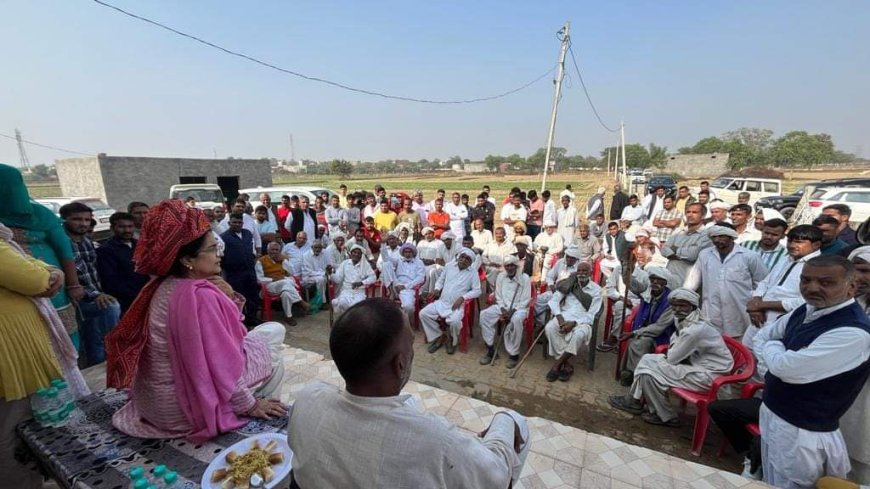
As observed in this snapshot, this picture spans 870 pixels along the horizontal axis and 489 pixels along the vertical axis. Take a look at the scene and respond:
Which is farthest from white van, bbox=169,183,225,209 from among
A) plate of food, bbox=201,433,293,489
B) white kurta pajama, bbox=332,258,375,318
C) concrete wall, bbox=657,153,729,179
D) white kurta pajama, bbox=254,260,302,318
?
concrete wall, bbox=657,153,729,179

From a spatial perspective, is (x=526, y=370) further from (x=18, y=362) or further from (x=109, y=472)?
(x=18, y=362)

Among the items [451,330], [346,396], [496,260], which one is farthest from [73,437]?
[496,260]

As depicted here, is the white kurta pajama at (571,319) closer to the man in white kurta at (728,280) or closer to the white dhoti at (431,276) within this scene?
the man in white kurta at (728,280)

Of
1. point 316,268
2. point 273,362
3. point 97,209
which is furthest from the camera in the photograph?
point 97,209

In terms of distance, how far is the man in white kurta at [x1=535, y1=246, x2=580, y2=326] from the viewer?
537 cm

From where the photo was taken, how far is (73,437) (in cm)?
205

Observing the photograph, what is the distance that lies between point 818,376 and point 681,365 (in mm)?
1373

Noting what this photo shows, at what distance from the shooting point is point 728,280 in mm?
4156

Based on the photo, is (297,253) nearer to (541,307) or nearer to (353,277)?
(353,277)

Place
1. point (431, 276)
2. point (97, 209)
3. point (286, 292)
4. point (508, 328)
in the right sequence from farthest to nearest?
1. point (97, 209)
2. point (431, 276)
3. point (286, 292)
4. point (508, 328)

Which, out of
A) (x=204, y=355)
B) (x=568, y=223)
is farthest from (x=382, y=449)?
(x=568, y=223)

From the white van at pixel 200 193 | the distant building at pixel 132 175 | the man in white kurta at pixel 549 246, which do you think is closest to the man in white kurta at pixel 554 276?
the man in white kurta at pixel 549 246

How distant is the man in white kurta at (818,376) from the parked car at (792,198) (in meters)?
13.2

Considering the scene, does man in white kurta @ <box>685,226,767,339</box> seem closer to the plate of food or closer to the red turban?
the plate of food
